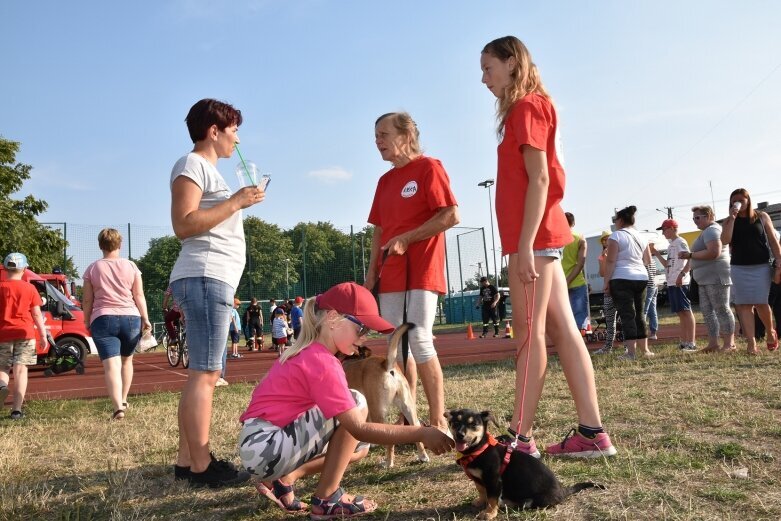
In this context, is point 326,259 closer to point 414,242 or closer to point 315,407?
point 414,242

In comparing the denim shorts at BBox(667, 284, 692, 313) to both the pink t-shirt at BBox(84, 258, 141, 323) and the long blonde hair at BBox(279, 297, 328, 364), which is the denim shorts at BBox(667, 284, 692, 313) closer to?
the pink t-shirt at BBox(84, 258, 141, 323)

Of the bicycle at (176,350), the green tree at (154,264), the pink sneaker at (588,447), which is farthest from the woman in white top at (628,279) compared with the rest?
the green tree at (154,264)

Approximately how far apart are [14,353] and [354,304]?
5.56 m

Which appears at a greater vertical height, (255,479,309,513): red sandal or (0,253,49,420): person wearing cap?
(0,253,49,420): person wearing cap

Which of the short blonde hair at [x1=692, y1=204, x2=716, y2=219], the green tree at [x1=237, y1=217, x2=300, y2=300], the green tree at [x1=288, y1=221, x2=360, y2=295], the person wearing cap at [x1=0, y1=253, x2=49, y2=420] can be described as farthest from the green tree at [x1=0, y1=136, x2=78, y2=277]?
the short blonde hair at [x1=692, y1=204, x2=716, y2=219]

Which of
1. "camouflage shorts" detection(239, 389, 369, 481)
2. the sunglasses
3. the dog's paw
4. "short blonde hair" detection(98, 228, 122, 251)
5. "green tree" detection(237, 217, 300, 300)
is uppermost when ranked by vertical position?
"green tree" detection(237, 217, 300, 300)

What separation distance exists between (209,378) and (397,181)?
176 centimetres

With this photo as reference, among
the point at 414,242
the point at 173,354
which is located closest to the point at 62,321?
the point at 173,354

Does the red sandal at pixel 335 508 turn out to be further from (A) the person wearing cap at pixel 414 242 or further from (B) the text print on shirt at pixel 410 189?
(B) the text print on shirt at pixel 410 189

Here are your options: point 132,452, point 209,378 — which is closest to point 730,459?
point 209,378

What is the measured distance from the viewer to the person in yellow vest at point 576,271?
892 cm

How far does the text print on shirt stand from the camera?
421 cm

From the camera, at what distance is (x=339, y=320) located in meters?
2.81

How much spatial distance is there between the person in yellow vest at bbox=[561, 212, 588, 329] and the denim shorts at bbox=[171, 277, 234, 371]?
6.17 metres
